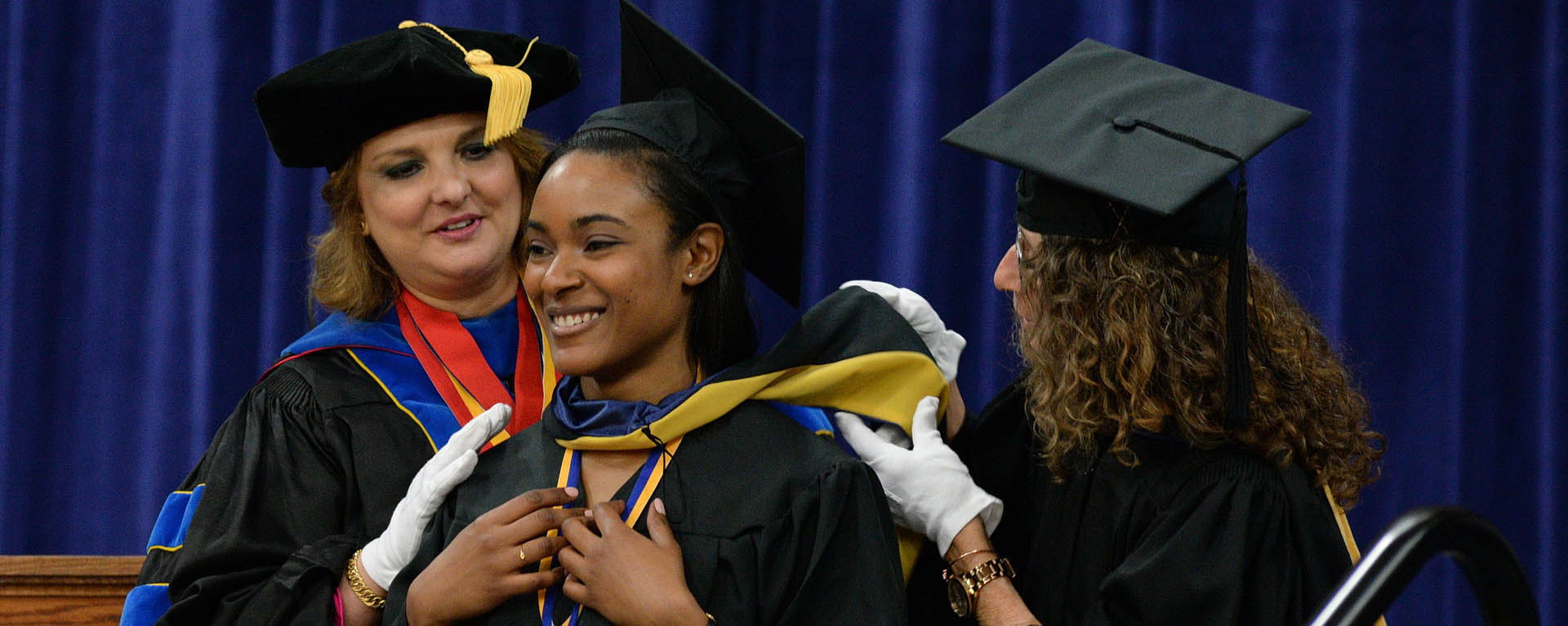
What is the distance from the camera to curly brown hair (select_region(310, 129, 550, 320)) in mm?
2123

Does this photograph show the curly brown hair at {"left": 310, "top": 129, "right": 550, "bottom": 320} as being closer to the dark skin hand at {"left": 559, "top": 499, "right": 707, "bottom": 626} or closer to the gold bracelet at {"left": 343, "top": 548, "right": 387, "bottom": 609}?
the gold bracelet at {"left": 343, "top": 548, "right": 387, "bottom": 609}

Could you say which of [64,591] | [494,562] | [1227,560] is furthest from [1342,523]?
[64,591]

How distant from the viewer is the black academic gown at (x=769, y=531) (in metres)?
1.58

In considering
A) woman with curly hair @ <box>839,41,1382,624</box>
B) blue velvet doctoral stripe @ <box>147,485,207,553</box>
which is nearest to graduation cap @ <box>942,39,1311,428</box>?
woman with curly hair @ <box>839,41,1382,624</box>

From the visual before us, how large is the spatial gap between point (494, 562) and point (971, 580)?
625 millimetres

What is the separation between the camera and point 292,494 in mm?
1934

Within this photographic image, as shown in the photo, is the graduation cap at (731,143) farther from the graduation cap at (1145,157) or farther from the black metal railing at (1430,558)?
the black metal railing at (1430,558)

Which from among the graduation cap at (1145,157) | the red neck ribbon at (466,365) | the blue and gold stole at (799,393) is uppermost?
the graduation cap at (1145,157)

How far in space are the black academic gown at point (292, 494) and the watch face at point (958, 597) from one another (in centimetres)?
77

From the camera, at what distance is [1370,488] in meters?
2.99

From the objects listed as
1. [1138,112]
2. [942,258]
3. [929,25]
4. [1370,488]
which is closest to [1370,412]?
[1370,488]

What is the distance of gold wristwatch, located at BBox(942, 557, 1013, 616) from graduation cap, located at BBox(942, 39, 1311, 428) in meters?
0.35

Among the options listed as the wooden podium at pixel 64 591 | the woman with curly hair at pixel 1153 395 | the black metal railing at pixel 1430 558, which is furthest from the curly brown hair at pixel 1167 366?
the wooden podium at pixel 64 591

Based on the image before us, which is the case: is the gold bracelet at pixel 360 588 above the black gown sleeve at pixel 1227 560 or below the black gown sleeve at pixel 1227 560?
below
